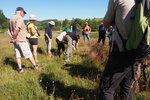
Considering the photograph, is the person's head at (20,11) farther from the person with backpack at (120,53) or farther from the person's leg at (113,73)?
the person's leg at (113,73)

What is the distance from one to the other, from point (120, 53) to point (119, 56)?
0.04m

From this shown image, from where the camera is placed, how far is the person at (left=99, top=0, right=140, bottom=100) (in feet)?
4.16

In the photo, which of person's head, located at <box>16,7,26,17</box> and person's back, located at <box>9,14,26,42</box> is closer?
person's back, located at <box>9,14,26,42</box>

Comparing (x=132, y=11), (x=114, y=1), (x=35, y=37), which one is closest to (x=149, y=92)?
(x=132, y=11)

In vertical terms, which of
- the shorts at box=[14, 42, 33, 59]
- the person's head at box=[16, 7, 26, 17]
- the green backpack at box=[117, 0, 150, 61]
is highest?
Result: the person's head at box=[16, 7, 26, 17]

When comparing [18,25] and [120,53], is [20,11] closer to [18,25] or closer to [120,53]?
[18,25]

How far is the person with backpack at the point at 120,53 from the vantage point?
1.27 metres

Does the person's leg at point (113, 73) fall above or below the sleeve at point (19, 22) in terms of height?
below

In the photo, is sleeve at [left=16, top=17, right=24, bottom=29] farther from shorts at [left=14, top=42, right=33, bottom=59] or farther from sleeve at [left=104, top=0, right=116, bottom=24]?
sleeve at [left=104, top=0, right=116, bottom=24]

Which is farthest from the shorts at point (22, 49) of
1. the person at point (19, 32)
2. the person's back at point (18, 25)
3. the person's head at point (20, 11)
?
the person's head at point (20, 11)

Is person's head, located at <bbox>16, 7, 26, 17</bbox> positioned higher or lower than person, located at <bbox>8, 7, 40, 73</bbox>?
higher

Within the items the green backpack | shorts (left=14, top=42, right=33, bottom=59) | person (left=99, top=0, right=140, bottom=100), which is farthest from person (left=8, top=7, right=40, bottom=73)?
the green backpack

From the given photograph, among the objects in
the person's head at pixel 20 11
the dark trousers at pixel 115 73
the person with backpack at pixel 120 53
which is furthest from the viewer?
the person's head at pixel 20 11

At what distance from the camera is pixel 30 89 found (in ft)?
7.91
